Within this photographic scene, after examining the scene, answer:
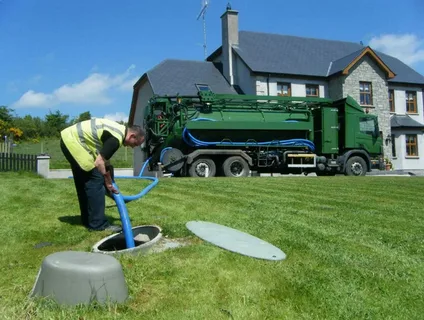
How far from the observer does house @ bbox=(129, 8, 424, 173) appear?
1112 inches

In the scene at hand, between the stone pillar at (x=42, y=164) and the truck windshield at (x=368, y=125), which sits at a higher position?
the truck windshield at (x=368, y=125)

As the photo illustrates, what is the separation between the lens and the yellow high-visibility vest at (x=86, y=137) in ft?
16.6

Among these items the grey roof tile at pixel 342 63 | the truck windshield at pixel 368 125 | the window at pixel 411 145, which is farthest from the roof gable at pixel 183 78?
the window at pixel 411 145

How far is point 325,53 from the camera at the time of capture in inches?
1275

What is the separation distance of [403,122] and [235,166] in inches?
801

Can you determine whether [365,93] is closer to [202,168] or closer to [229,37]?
[229,37]

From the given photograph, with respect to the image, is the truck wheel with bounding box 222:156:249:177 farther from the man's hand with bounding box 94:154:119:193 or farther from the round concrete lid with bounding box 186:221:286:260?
the man's hand with bounding box 94:154:119:193

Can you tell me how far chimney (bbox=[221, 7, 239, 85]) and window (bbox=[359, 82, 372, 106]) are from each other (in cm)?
973

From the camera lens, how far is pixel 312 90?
29.9 meters

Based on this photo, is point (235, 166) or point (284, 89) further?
point (284, 89)

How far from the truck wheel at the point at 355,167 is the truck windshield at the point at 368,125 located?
1.41m

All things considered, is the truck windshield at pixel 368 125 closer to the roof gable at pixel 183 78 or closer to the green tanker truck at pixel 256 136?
the green tanker truck at pixel 256 136

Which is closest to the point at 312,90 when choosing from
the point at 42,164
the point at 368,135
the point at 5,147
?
the point at 368,135

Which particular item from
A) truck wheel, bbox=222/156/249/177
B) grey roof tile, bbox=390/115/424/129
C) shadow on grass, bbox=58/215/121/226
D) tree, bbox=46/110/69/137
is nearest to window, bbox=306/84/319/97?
grey roof tile, bbox=390/115/424/129
